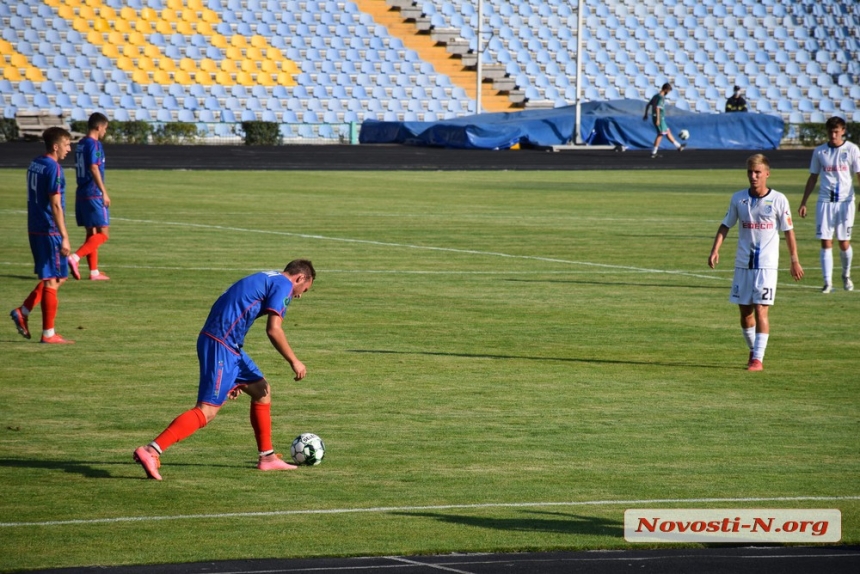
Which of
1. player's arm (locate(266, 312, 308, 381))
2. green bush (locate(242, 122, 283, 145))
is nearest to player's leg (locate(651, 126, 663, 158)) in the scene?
green bush (locate(242, 122, 283, 145))

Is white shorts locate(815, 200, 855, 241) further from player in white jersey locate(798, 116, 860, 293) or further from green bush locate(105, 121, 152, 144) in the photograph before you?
green bush locate(105, 121, 152, 144)

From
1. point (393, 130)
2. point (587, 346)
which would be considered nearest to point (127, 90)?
point (393, 130)

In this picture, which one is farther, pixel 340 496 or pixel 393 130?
pixel 393 130

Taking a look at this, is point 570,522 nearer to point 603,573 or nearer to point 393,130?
point 603,573

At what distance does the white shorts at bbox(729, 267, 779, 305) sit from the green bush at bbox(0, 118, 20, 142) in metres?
41.1

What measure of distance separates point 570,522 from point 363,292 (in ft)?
31.6

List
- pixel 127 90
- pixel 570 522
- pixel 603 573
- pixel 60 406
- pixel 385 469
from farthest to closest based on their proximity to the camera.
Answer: pixel 127 90 → pixel 60 406 → pixel 385 469 → pixel 570 522 → pixel 603 573

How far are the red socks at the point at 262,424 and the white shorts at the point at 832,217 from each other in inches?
409

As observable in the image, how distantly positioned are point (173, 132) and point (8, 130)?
6.06 m

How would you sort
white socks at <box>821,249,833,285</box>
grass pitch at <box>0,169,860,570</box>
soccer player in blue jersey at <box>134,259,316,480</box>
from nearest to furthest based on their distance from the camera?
grass pitch at <box>0,169,860,570</box> < soccer player in blue jersey at <box>134,259,316,480</box> < white socks at <box>821,249,833,285</box>

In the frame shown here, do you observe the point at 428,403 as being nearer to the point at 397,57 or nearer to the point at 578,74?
the point at 578,74

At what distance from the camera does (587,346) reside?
1328 centimetres

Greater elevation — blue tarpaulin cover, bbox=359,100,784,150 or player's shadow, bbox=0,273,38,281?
blue tarpaulin cover, bbox=359,100,784,150

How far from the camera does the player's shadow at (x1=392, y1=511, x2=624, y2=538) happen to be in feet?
23.7
